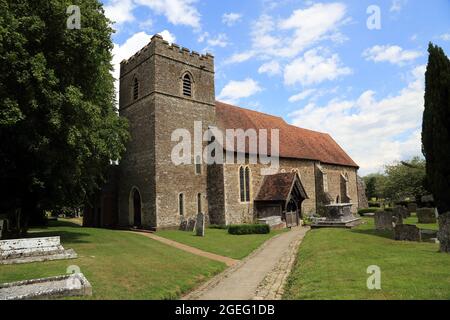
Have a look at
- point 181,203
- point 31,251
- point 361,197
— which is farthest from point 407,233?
point 361,197

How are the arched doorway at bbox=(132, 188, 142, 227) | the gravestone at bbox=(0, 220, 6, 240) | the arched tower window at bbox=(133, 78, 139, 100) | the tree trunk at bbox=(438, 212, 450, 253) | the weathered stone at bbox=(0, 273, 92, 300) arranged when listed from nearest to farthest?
the weathered stone at bbox=(0, 273, 92, 300) → the tree trunk at bbox=(438, 212, 450, 253) → the gravestone at bbox=(0, 220, 6, 240) → the arched doorway at bbox=(132, 188, 142, 227) → the arched tower window at bbox=(133, 78, 139, 100)

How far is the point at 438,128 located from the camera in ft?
51.7

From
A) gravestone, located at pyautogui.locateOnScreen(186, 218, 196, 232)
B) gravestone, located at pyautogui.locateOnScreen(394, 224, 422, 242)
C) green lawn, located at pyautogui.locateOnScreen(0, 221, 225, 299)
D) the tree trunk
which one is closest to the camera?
→ green lawn, located at pyautogui.locateOnScreen(0, 221, 225, 299)

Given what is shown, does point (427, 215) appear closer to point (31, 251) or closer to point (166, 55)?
point (166, 55)

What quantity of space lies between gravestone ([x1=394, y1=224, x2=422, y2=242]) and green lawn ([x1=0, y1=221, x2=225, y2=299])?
30.0 feet

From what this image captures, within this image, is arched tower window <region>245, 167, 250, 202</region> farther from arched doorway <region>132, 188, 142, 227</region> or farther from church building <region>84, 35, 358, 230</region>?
arched doorway <region>132, 188, 142, 227</region>

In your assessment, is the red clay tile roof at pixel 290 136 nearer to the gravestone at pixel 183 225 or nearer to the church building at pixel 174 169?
the church building at pixel 174 169

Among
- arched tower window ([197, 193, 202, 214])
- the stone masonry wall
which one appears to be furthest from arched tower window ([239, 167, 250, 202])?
arched tower window ([197, 193, 202, 214])

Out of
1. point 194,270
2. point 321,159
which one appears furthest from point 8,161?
point 321,159

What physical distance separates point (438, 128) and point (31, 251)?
59.9 feet

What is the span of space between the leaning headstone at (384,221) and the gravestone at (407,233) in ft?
13.4

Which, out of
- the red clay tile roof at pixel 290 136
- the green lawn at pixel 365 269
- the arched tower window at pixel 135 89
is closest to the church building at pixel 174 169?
the arched tower window at pixel 135 89

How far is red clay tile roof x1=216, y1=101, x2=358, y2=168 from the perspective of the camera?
3017 cm

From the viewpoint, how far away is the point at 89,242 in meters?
16.6
